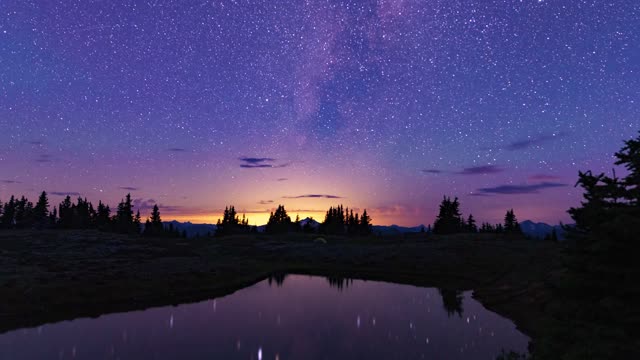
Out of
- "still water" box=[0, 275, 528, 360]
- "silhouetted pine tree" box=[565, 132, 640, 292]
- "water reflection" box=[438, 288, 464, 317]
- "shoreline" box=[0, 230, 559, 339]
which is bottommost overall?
"still water" box=[0, 275, 528, 360]

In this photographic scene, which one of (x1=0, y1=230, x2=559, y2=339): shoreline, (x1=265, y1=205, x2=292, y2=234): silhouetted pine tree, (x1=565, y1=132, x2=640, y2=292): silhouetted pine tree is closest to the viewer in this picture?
(x1=565, y1=132, x2=640, y2=292): silhouetted pine tree

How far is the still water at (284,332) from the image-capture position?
31.5 m

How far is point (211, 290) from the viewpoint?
58.6 metres

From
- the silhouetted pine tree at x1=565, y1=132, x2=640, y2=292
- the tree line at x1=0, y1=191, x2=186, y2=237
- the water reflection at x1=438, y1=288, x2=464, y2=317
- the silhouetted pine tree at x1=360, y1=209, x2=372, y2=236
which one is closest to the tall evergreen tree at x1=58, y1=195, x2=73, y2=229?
the tree line at x1=0, y1=191, x2=186, y2=237

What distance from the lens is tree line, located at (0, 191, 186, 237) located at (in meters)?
145

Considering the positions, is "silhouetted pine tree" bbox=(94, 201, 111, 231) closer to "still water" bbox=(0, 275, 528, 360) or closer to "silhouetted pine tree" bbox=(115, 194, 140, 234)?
"silhouetted pine tree" bbox=(115, 194, 140, 234)

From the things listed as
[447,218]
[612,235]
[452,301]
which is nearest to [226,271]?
[452,301]

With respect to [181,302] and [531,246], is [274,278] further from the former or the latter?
[531,246]

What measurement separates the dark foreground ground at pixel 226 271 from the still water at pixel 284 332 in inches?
159

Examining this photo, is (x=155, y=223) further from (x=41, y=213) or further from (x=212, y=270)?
(x=212, y=270)

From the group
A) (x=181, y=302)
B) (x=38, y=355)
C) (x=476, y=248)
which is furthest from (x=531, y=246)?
(x=38, y=355)

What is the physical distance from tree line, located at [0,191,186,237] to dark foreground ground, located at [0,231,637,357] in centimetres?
5040

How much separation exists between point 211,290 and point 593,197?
53.4 m

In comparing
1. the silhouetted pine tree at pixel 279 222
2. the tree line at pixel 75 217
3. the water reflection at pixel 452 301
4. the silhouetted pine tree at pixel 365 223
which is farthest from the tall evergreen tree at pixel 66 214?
the water reflection at pixel 452 301
